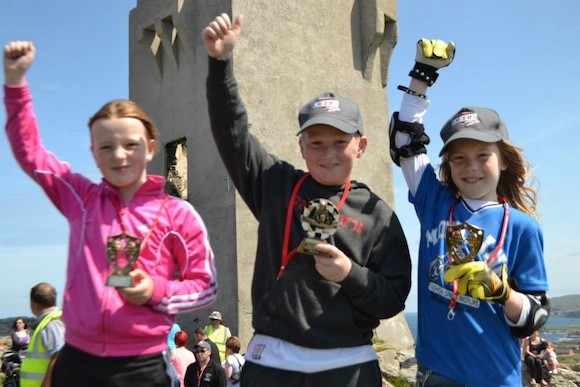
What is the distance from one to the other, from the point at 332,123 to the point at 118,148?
3.02ft

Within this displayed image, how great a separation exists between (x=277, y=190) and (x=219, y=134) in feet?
1.21

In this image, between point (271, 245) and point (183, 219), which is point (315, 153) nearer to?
point (271, 245)

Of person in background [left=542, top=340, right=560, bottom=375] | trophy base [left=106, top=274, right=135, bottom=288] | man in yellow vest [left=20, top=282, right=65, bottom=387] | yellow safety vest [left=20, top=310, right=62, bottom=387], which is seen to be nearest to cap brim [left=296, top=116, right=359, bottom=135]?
trophy base [left=106, top=274, right=135, bottom=288]

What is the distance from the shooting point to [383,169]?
15.2 metres

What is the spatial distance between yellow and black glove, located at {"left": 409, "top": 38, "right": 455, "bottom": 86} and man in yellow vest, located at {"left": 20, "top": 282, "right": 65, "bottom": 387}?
8.96 ft

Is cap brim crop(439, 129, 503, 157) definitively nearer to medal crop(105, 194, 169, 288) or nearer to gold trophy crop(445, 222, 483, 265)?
gold trophy crop(445, 222, 483, 265)

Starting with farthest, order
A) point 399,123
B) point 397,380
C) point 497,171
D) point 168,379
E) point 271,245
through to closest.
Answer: point 397,380 < point 399,123 < point 497,171 < point 271,245 < point 168,379

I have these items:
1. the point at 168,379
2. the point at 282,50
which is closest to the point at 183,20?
the point at 282,50

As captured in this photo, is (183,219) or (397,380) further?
(397,380)

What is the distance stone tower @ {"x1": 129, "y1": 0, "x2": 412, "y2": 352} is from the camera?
12.2m

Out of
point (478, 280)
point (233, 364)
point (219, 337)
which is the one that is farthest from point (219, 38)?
point (219, 337)

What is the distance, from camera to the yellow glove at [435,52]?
10.0 ft

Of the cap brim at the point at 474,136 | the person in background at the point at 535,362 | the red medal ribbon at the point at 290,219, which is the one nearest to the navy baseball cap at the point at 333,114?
the red medal ribbon at the point at 290,219

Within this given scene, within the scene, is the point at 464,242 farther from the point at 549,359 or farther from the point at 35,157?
the point at 549,359
